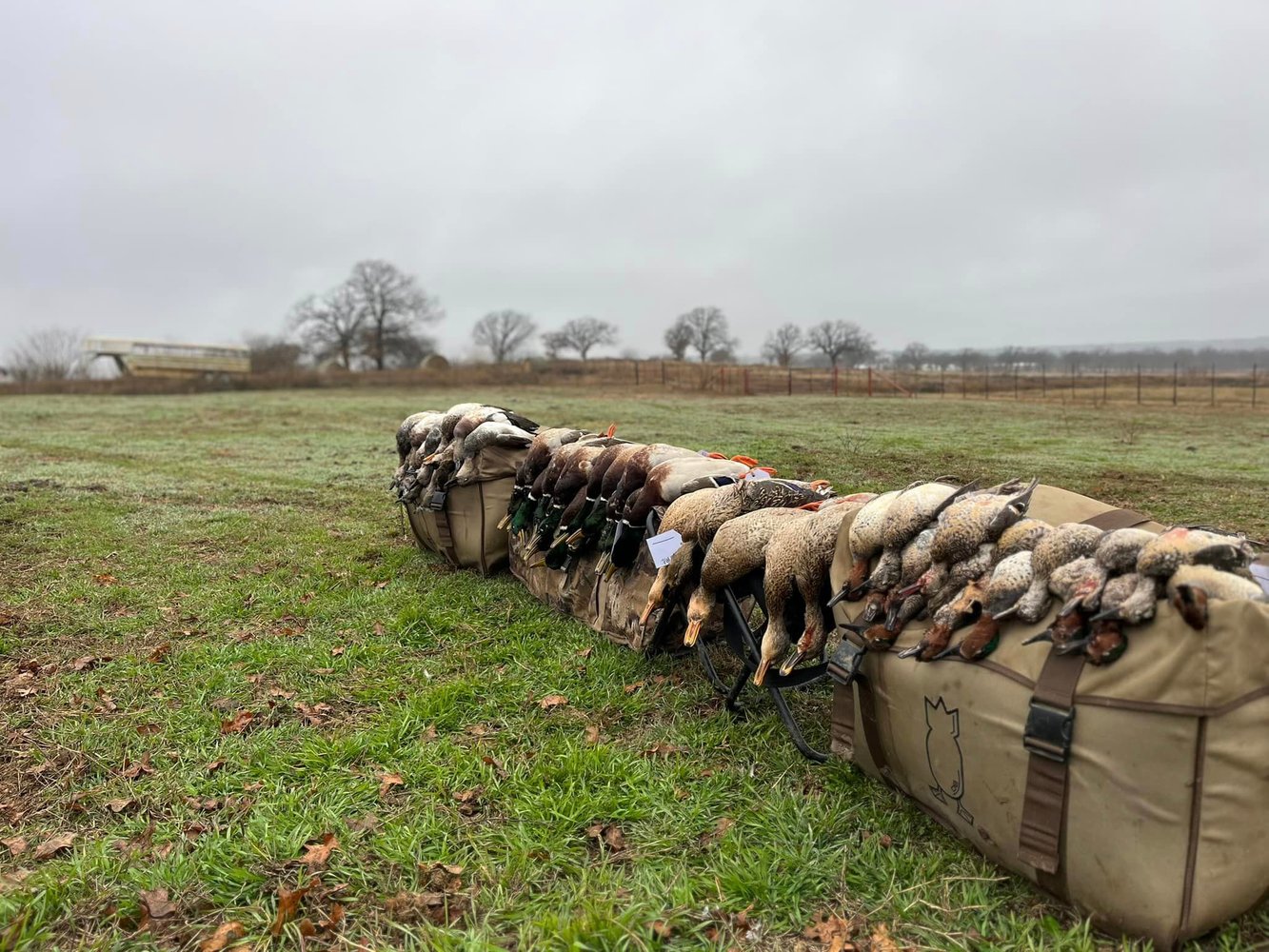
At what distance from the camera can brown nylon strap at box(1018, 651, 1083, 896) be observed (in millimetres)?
2057

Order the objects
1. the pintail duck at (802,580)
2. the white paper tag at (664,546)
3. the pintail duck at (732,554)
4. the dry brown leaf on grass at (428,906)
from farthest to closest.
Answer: the white paper tag at (664,546)
the pintail duck at (732,554)
the pintail duck at (802,580)
the dry brown leaf on grass at (428,906)

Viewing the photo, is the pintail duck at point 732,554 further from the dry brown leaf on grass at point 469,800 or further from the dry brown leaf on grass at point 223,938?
the dry brown leaf on grass at point 223,938

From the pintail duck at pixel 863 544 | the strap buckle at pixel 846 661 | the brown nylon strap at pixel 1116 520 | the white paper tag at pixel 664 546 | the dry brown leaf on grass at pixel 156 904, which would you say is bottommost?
the dry brown leaf on grass at pixel 156 904

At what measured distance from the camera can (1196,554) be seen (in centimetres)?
199

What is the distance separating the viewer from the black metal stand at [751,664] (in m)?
3.19

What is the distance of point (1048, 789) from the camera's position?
2094 millimetres

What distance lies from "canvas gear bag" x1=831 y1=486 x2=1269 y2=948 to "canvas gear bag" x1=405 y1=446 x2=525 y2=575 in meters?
3.87

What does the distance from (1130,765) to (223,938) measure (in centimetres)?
275

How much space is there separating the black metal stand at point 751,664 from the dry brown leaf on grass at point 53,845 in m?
2.68

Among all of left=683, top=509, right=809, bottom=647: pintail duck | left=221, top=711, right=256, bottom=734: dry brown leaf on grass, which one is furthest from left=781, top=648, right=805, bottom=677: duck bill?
left=221, top=711, right=256, bottom=734: dry brown leaf on grass

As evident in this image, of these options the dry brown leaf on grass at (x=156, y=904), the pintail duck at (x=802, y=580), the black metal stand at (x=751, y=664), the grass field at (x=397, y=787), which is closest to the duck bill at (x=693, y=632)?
the black metal stand at (x=751, y=664)

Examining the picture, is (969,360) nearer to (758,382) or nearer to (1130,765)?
(758,382)

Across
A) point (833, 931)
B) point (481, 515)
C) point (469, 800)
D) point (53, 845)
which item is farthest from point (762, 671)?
point (481, 515)

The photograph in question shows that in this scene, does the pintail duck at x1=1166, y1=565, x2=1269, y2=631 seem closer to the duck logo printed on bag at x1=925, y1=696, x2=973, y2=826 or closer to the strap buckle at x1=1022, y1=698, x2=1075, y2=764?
the strap buckle at x1=1022, y1=698, x2=1075, y2=764
